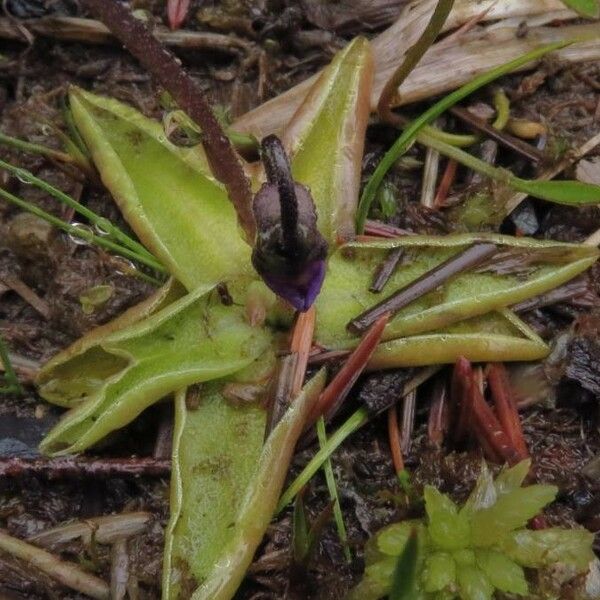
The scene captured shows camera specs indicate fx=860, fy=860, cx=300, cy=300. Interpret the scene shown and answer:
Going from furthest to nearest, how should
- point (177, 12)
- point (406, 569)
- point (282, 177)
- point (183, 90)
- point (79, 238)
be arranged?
1. point (177, 12)
2. point (79, 238)
3. point (183, 90)
4. point (282, 177)
5. point (406, 569)

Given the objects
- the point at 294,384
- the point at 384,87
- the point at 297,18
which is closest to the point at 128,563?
the point at 294,384

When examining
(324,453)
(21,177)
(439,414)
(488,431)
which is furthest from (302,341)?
(21,177)

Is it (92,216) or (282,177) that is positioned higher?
(282,177)

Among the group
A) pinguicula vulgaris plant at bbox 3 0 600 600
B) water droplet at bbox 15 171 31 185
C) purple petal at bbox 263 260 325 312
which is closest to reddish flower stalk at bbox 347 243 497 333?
pinguicula vulgaris plant at bbox 3 0 600 600

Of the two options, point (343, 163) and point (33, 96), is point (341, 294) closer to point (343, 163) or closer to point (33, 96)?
point (343, 163)

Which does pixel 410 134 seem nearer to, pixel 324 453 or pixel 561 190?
pixel 561 190

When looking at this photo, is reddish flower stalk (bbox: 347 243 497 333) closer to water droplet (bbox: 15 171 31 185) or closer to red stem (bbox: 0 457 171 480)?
red stem (bbox: 0 457 171 480)

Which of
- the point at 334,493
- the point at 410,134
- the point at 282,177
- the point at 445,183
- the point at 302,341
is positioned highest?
the point at 282,177
